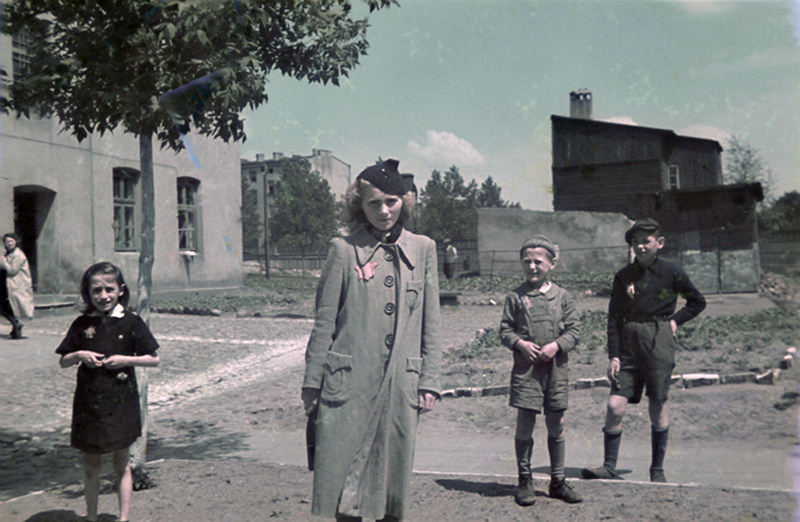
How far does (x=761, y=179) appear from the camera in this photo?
24.7 m

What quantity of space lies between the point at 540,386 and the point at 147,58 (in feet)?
9.78

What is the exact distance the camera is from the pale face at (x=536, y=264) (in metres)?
4.25

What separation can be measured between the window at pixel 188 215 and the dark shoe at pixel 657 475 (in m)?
16.9

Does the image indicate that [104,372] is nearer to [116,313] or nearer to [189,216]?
[116,313]

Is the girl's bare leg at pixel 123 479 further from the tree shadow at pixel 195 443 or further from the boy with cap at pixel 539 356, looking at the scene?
the boy with cap at pixel 539 356

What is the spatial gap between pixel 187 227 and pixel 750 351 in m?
15.8

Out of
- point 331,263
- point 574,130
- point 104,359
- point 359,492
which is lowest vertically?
point 359,492

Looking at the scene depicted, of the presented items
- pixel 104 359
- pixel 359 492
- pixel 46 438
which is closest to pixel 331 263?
pixel 359 492

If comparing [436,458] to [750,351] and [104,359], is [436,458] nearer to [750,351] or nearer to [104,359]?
[104,359]

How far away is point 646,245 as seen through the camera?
461 centimetres

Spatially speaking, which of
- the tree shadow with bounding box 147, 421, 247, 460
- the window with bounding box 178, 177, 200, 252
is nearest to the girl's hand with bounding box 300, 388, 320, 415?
the tree shadow with bounding box 147, 421, 247, 460

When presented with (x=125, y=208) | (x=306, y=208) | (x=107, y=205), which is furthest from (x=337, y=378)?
(x=306, y=208)

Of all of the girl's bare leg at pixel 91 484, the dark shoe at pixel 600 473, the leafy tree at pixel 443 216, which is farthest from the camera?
the leafy tree at pixel 443 216

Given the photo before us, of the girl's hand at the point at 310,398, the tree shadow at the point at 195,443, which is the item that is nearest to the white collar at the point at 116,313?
the girl's hand at the point at 310,398
